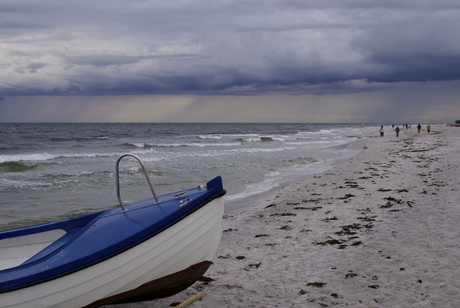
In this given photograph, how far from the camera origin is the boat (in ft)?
10.8

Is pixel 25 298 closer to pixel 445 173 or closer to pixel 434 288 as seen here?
pixel 434 288

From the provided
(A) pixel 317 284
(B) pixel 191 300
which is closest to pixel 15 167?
(B) pixel 191 300

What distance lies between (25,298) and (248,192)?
831 centimetres

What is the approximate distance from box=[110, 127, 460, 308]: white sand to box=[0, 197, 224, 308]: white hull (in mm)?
769

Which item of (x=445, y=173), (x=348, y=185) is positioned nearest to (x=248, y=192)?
(x=348, y=185)

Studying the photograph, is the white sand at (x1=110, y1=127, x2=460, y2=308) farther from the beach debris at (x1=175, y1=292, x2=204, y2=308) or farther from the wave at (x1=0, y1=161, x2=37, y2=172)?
the wave at (x1=0, y1=161, x2=37, y2=172)

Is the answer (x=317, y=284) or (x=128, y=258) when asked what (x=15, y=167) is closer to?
(x=128, y=258)

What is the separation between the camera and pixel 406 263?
4.50 m

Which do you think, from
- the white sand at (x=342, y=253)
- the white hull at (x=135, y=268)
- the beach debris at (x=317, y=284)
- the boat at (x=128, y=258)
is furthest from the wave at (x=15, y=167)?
the beach debris at (x=317, y=284)

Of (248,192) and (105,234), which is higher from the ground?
(105,234)

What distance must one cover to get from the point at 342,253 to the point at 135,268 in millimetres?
3060

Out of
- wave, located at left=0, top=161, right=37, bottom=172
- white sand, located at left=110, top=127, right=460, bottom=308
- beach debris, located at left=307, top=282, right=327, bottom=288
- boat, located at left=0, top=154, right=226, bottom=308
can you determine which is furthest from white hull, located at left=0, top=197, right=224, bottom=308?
wave, located at left=0, top=161, right=37, bottom=172

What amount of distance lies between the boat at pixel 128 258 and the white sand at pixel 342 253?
2.33ft

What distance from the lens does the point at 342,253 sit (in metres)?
5.15
